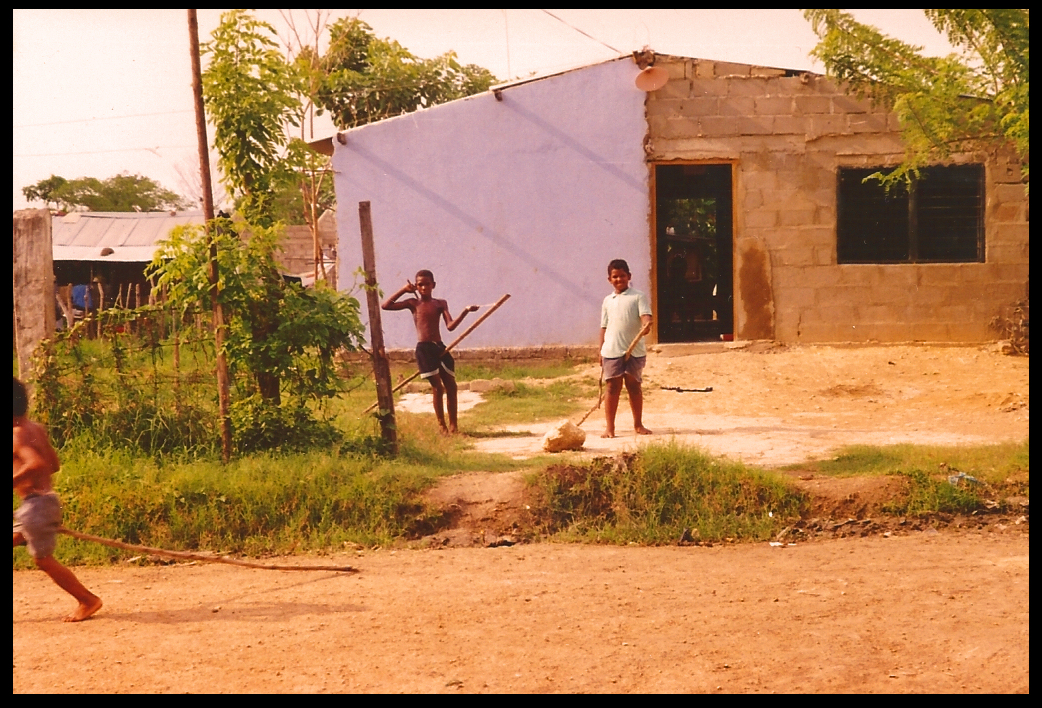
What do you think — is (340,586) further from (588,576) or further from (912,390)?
(912,390)

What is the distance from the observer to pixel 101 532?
20.3 feet

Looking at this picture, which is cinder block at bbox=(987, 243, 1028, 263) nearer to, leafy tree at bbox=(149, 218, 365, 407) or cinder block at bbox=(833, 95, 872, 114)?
cinder block at bbox=(833, 95, 872, 114)

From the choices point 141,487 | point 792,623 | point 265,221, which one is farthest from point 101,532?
point 792,623

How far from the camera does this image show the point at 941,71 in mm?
8930

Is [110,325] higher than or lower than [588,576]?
higher

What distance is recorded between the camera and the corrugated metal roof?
23.5 m

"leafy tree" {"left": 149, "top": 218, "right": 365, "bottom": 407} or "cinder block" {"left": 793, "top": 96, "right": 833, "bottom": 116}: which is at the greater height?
"cinder block" {"left": 793, "top": 96, "right": 833, "bottom": 116}

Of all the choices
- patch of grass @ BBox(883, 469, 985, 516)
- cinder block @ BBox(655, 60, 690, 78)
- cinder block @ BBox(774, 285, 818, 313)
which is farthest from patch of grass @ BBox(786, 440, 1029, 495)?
cinder block @ BBox(655, 60, 690, 78)

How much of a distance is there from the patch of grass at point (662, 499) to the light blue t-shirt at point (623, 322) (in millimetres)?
1788

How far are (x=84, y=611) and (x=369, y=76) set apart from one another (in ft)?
48.8

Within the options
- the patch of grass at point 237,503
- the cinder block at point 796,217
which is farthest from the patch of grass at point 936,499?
the cinder block at point 796,217

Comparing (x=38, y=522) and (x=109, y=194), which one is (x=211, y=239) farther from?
(x=109, y=194)

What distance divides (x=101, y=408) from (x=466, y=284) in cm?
639

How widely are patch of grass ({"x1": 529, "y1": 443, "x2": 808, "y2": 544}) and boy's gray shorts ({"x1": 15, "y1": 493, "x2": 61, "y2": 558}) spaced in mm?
2750
